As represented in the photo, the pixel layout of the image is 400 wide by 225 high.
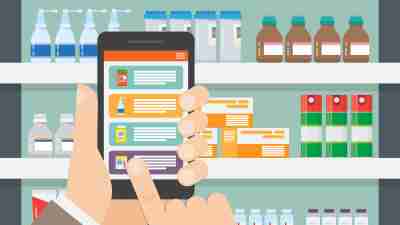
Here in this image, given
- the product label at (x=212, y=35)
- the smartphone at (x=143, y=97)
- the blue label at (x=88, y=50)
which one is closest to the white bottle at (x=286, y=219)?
the product label at (x=212, y=35)

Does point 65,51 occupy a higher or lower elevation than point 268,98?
higher

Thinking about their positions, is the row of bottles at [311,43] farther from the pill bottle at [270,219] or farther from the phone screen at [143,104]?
the phone screen at [143,104]

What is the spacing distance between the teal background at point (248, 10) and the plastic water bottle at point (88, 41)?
0.39 ft

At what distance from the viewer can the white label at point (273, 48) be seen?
11.2 ft

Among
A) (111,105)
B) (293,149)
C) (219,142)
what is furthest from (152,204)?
(293,149)

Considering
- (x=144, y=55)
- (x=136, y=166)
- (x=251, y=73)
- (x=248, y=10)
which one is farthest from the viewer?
(x=248, y=10)

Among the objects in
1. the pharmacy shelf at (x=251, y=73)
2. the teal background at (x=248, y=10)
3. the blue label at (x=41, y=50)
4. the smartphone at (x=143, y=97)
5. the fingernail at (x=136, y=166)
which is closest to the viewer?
the fingernail at (x=136, y=166)

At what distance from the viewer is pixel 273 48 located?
3430 mm

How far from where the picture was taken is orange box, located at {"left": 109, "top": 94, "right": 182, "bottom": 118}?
99 cm

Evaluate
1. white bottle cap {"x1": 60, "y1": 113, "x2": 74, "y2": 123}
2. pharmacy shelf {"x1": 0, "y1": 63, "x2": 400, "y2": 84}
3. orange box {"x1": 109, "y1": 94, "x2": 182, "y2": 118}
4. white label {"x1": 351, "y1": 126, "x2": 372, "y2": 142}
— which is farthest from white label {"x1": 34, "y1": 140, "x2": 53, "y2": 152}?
orange box {"x1": 109, "y1": 94, "x2": 182, "y2": 118}

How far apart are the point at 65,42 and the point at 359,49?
1.23m

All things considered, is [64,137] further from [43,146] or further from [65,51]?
[65,51]

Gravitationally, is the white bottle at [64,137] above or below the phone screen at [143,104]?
below

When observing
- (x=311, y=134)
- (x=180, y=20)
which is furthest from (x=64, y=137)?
(x=311, y=134)
